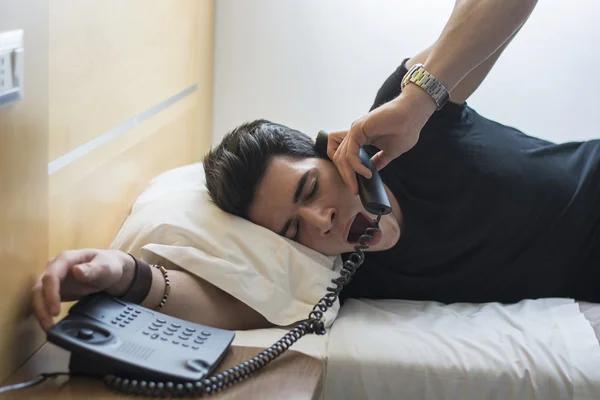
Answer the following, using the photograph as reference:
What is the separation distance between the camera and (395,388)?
41.6 inches

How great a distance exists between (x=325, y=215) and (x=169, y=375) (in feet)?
1.73

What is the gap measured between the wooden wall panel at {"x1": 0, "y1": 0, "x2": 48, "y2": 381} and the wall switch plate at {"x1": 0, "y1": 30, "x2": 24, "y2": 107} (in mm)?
12

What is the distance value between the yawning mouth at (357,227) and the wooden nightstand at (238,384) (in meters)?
0.43

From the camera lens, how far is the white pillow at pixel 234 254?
1182 millimetres

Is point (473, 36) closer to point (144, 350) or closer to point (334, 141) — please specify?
point (334, 141)

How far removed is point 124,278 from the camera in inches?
40.6

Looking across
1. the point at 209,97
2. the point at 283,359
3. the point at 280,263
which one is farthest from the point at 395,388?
the point at 209,97

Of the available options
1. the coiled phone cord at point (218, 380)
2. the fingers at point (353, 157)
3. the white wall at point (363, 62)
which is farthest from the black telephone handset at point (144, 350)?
the white wall at point (363, 62)

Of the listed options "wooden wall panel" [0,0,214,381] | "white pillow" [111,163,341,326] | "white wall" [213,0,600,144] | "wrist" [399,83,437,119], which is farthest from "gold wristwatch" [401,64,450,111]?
"white wall" [213,0,600,144]

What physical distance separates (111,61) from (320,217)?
54 cm

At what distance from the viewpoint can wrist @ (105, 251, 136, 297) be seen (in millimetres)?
1017

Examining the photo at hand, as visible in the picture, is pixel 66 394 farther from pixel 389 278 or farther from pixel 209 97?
pixel 209 97

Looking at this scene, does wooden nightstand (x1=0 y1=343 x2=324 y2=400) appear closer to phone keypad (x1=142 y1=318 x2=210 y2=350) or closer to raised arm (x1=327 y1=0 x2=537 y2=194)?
phone keypad (x1=142 y1=318 x2=210 y2=350)

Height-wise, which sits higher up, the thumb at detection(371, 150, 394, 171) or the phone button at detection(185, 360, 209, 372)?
the thumb at detection(371, 150, 394, 171)
